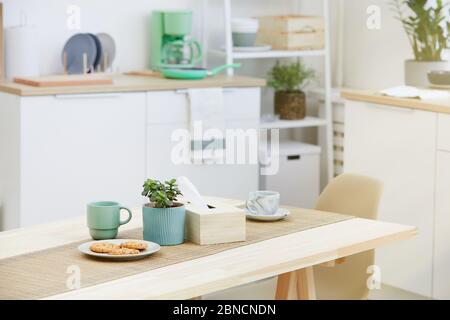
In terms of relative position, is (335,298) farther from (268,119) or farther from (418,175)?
(268,119)

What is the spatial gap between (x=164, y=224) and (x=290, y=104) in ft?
9.16

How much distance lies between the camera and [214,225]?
2404 millimetres

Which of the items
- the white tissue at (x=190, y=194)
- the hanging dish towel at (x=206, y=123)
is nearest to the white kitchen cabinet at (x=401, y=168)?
the hanging dish towel at (x=206, y=123)

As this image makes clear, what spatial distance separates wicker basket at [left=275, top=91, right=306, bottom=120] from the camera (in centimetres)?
508

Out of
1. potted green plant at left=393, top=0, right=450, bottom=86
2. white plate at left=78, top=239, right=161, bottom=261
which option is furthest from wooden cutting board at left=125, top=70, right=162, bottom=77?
white plate at left=78, top=239, right=161, bottom=261

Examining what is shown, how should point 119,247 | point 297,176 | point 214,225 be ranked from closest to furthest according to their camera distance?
point 119,247
point 214,225
point 297,176

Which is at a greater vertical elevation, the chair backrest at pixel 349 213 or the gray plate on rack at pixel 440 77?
the gray plate on rack at pixel 440 77

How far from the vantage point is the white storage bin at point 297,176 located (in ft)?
16.3

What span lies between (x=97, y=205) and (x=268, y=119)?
2.71 metres

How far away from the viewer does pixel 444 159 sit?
3.96m

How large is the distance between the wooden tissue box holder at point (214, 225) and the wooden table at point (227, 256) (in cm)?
6

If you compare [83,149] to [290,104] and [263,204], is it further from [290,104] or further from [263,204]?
[263,204]

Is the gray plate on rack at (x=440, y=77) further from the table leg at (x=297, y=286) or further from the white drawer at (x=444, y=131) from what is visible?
the table leg at (x=297, y=286)

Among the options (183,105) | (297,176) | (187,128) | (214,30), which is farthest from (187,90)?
(297,176)
